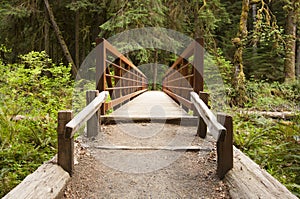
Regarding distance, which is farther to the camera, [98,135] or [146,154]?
[98,135]

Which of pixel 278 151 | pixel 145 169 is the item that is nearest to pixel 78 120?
pixel 145 169

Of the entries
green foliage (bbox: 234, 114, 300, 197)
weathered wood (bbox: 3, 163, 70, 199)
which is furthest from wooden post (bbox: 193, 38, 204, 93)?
weathered wood (bbox: 3, 163, 70, 199)

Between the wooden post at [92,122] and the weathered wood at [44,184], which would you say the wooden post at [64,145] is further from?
the wooden post at [92,122]

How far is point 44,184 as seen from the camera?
1829 millimetres

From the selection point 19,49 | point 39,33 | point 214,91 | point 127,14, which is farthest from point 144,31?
point 19,49

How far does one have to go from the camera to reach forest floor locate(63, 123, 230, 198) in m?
2.16

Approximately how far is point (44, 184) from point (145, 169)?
1096mm

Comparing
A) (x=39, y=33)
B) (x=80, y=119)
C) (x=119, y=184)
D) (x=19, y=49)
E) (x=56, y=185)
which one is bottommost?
(x=119, y=184)

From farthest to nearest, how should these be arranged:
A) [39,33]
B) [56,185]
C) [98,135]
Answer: [39,33] → [98,135] → [56,185]

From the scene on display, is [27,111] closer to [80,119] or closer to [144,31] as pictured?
[80,119]

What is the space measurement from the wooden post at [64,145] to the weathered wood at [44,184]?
0.06 metres

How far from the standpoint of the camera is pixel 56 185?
75.1 inches

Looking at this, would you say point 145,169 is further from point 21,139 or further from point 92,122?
point 21,139

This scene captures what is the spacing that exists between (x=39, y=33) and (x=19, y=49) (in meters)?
1.35
